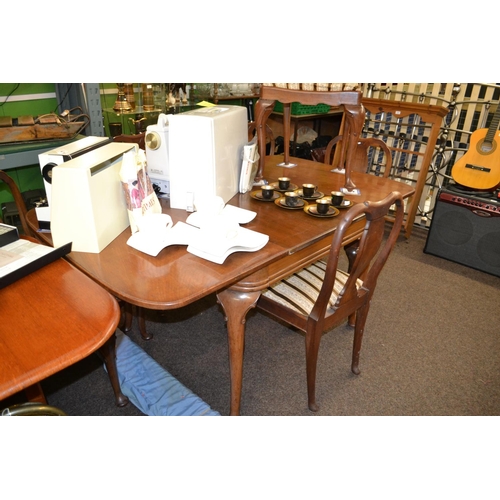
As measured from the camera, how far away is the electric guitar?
2711 mm

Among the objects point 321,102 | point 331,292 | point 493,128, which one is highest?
point 321,102

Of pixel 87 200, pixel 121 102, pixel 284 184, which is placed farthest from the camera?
pixel 121 102

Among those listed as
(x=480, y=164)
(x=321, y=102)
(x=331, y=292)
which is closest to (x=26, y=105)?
(x=321, y=102)

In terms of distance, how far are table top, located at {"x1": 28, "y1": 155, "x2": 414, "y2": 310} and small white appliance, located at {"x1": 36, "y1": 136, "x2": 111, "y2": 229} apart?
0.24 ft

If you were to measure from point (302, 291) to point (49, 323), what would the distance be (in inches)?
39.9

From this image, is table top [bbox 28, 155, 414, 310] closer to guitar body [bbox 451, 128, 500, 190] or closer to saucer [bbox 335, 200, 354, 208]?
Answer: saucer [bbox 335, 200, 354, 208]

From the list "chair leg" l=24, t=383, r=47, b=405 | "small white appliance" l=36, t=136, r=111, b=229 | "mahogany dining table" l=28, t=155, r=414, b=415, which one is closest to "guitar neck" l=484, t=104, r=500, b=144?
"mahogany dining table" l=28, t=155, r=414, b=415

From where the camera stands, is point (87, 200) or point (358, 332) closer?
point (87, 200)

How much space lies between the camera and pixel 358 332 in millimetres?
1787

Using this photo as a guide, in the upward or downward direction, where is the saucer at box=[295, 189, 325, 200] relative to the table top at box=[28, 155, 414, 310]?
upward

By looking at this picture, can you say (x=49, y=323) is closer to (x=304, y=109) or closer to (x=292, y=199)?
(x=292, y=199)

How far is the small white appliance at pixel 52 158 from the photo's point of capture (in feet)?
3.95
